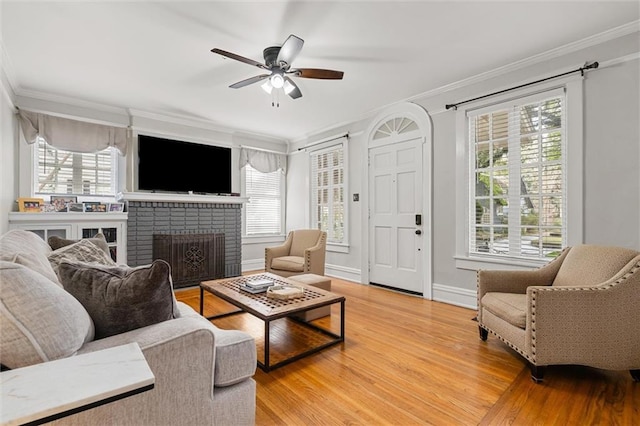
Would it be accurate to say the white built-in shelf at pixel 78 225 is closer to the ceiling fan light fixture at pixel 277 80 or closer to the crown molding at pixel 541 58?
the ceiling fan light fixture at pixel 277 80

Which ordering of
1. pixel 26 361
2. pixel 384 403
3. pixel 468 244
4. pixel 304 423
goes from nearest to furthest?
pixel 26 361, pixel 304 423, pixel 384 403, pixel 468 244

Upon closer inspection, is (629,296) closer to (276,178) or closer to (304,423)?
(304,423)

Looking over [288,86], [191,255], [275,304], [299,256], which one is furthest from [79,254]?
[299,256]

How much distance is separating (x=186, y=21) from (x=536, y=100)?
3.29m

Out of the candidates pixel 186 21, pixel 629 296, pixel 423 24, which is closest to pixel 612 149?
pixel 629 296

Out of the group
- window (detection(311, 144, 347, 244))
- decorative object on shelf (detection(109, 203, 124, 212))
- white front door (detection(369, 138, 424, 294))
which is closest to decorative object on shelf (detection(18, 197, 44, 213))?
decorative object on shelf (detection(109, 203, 124, 212))

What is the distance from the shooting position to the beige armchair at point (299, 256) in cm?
422

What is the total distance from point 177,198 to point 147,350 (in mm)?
3854

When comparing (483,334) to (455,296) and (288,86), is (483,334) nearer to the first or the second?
(455,296)

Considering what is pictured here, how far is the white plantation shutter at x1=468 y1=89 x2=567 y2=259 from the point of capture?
9.83 ft

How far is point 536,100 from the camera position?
3104mm

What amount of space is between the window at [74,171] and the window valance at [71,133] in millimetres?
166

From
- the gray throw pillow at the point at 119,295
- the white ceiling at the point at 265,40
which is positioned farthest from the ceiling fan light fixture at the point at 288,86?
the gray throw pillow at the point at 119,295

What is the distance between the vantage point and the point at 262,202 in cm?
617
